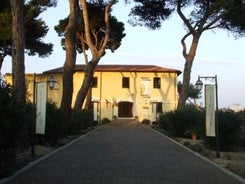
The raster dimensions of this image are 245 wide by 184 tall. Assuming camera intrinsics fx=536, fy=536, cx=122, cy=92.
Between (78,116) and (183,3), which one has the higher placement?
(183,3)

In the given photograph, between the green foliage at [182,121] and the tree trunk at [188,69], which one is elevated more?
the tree trunk at [188,69]

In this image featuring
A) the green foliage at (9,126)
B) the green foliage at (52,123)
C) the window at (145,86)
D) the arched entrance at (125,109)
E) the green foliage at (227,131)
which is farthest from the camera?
the window at (145,86)

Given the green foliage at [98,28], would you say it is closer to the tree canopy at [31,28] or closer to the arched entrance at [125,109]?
the tree canopy at [31,28]

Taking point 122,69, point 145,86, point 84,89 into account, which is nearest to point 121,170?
point 84,89

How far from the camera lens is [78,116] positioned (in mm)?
33031

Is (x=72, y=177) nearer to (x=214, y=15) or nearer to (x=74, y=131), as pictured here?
(x=74, y=131)

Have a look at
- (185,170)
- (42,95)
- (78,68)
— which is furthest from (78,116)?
(78,68)

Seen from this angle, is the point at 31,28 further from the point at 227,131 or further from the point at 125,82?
the point at 125,82

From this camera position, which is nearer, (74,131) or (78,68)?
(74,131)

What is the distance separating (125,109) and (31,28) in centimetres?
3191

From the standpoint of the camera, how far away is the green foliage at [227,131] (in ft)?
68.9

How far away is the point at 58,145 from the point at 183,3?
19168 millimetres

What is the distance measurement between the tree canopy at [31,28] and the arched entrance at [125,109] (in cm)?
2721

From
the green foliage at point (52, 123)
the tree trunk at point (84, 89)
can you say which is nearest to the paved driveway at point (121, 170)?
the green foliage at point (52, 123)
